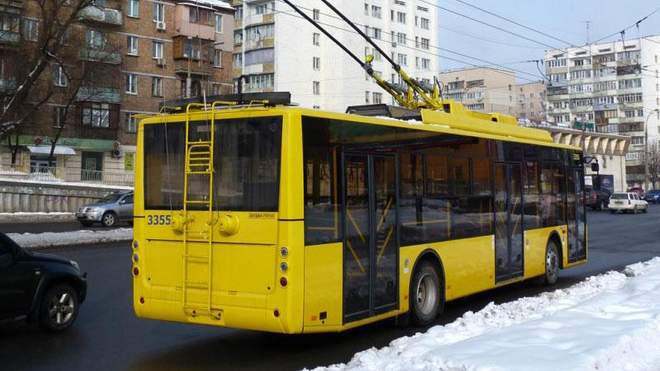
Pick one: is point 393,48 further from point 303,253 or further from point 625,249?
point 303,253

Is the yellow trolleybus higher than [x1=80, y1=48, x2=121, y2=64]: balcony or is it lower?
lower

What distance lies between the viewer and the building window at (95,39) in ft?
169

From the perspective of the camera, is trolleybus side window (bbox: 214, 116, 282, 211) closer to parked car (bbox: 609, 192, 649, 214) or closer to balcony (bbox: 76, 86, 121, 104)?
parked car (bbox: 609, 192, 649, 214)

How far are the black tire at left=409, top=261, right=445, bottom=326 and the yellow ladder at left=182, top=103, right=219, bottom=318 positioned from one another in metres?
2.87

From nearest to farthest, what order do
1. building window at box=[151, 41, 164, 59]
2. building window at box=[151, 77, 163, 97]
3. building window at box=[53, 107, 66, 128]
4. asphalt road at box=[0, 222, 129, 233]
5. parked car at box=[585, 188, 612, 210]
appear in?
asphalt road at box=[0, 222, 129, 233] → building window at box=[53, 107, 66, 128] → parked car at box=[585, 188, 612, 210] → building window at box=[151, 77, 163, 97] → building window at box=[151, 41, 164, 59]

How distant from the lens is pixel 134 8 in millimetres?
59125

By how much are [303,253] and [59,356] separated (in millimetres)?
3028

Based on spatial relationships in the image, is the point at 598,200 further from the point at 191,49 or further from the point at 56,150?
the point at 56,150

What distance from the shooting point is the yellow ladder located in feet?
26.1

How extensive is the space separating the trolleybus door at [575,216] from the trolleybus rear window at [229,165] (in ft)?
29.8

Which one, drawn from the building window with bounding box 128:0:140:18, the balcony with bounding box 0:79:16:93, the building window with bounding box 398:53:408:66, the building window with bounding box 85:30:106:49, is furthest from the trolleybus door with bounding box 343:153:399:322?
the building window with bounding box 398:53:408:66

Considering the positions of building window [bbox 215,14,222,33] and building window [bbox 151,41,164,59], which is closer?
building window [bbox 151,41,164,59]

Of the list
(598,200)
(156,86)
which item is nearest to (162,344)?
(598,200)

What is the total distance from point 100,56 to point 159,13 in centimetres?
1042
